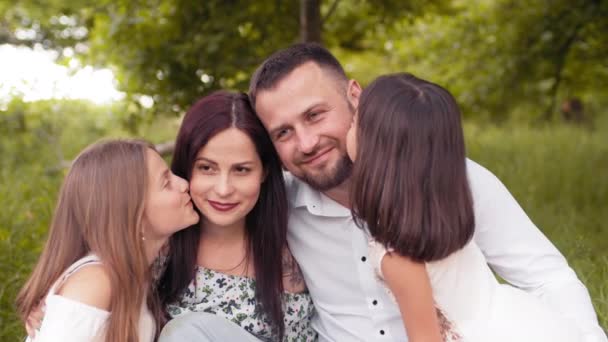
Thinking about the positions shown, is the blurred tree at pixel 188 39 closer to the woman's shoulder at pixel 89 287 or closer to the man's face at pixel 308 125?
the man's face at pixel 308 125

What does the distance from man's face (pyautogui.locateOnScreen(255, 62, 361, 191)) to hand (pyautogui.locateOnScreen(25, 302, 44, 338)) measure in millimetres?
1039

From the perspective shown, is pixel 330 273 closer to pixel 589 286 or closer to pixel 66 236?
pixel 66 236

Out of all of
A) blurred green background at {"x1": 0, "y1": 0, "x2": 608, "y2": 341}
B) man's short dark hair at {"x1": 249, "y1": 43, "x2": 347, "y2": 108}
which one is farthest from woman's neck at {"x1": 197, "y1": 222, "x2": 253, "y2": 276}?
blurred green background at {"x1": 0, "y1": 0, "x2": 608, "y2": 341}

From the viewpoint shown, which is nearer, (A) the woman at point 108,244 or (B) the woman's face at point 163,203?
(A) the woman at point 108,244

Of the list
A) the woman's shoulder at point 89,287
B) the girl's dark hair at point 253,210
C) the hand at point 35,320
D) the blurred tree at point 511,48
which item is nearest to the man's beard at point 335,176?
the girl's dark hair at point 253,210

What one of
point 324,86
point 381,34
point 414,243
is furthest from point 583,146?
point 414,243

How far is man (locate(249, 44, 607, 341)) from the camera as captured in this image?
7.50 feet

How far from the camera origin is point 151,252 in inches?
91.7

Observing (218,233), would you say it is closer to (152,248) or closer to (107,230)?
(152,248)

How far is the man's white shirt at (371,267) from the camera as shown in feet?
7.42

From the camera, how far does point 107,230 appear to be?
2133 mm

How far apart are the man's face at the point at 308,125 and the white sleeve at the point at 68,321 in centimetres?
93

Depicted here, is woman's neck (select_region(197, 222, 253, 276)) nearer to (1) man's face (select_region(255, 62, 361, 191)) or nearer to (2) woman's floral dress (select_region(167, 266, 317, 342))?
(2) woman's floral dress (select_region(167, 266, 317, 342))

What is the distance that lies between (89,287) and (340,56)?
5596 mm
